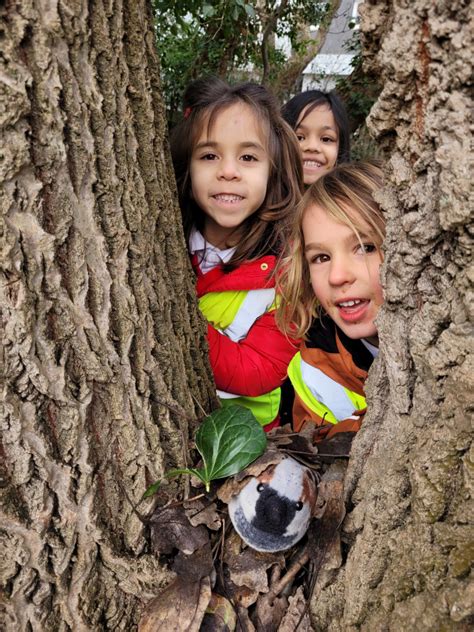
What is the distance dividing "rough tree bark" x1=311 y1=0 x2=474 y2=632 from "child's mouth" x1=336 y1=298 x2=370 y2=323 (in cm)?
75

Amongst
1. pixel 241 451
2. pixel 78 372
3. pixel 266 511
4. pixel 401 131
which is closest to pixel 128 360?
pixel 78 372

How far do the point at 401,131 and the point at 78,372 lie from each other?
0.82 metres

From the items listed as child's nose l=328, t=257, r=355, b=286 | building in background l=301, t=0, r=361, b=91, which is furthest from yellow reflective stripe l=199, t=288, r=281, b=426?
building in background l=301, t=0, r=361, b=91

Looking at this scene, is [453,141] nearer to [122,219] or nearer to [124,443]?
[122,219]

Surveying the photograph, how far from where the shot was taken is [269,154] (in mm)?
→ 2494

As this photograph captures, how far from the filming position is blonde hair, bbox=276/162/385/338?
1782 mm

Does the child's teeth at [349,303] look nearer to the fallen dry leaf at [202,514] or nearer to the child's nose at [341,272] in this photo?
the child's nose at [341,272]

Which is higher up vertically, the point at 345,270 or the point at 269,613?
the point at 345,270

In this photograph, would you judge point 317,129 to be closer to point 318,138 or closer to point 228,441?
A: point 318,138

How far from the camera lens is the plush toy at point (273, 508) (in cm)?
118

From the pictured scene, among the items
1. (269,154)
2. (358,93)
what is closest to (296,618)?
(269,154)

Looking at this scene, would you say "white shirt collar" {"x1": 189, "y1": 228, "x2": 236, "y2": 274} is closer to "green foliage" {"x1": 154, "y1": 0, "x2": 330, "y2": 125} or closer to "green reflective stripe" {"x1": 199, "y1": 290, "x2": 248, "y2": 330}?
"green reflective stripe" {"x1": 199, "y1": 290, "x2": 248, "y2": 330}

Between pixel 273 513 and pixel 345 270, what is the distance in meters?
0.90

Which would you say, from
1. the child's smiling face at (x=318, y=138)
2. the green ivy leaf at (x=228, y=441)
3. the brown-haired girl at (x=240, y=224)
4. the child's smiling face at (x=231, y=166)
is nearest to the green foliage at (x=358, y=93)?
the child's smiling face at (x=318, y=138)
